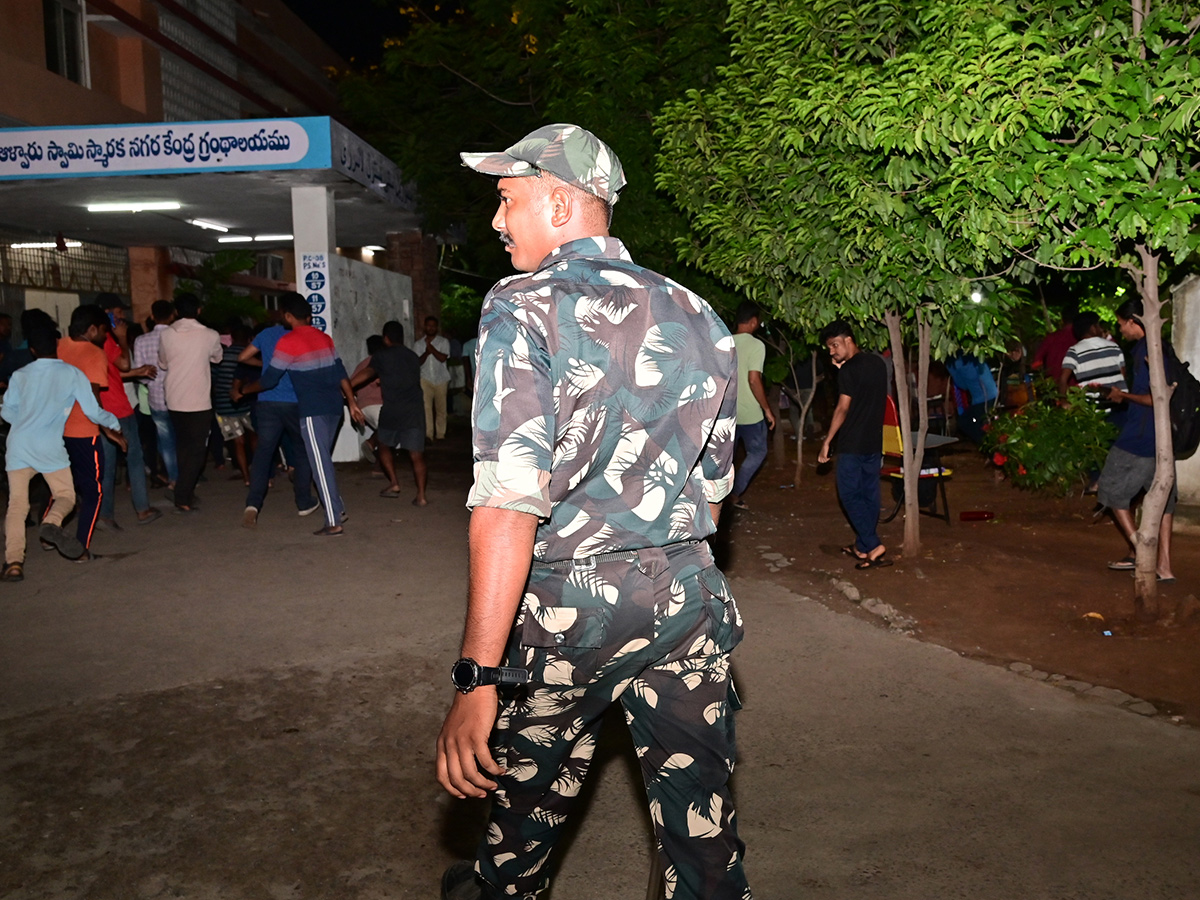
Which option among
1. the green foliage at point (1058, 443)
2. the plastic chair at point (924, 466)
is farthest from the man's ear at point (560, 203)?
the green foliage at point (1058, 443)

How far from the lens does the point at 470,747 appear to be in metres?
1.99

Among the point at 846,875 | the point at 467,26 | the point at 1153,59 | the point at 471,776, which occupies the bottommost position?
the point at 846,875

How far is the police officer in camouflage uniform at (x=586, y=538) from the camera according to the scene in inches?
78.4

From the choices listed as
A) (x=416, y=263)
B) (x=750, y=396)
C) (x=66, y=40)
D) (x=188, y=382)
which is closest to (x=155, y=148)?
(x=188, y=382)

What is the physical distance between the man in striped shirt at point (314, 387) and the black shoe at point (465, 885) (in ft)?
22.5

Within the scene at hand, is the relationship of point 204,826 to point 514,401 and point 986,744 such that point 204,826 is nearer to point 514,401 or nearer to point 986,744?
point 514,401

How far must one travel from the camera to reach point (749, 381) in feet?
30.7

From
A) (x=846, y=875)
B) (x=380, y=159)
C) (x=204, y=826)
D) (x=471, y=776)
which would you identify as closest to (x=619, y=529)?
(x=471, y=776)

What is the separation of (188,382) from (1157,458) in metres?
8.24

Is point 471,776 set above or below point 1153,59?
below

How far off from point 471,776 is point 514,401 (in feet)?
2.32

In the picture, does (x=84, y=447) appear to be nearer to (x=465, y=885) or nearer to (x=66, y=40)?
(x=465, y=885)

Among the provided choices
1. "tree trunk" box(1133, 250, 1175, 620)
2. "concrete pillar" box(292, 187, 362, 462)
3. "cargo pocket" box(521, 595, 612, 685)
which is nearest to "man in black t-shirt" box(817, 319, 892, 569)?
"tree trunk" box(1133, 250, 1175, 620)

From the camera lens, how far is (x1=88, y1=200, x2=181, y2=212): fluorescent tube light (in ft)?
49.9
